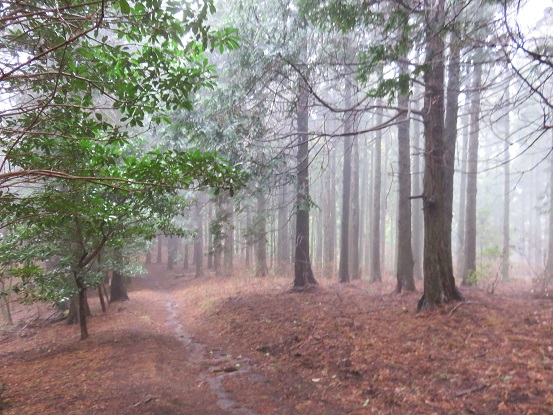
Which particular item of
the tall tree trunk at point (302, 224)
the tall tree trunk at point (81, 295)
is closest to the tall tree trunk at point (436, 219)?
the tall tree trunk at point (302, 224)

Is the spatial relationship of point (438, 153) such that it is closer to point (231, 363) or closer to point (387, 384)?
point (387, 384)

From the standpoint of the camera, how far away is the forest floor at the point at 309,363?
5.46m

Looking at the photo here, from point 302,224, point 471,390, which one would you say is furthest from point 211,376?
point 302,224

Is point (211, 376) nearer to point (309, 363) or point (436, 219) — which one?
point (309, 363)

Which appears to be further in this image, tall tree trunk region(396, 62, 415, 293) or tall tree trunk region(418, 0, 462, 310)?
tall tree trunk region(396, 62, 415, 293)

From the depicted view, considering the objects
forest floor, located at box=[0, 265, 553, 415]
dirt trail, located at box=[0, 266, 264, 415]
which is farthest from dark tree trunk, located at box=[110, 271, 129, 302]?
forest floor, located at box=[0, 265, 553, 415]

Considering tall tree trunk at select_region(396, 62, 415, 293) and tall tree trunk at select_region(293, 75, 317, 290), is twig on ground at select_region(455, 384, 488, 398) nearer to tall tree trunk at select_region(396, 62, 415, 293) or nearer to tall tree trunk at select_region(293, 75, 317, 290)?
tall tree trunk at select_region(396, 62, 415, 293)

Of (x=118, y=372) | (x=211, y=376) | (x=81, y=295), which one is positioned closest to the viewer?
(x=118, y=372)

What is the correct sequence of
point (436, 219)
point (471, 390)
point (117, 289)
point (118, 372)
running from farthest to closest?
point (117, 289) < point (436, 219) < point (118, 372) < point (471, 390)

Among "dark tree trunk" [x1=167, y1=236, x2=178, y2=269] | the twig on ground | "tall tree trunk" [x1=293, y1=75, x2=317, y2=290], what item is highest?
"tall tree trunk" [x1=293, y1=75, x2=317, y2=290]

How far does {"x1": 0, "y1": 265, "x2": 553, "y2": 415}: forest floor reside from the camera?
215 inches

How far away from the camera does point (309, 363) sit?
7590 millimetres

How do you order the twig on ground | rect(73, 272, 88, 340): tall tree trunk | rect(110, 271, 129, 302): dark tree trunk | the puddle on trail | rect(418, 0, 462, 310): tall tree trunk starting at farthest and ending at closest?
rect(110, 271, 129, 302): dark tree trunk
rect(73, 272, 88, 340): tall tree trunk
rect(418, 0, 462, 310): tall tree trunk
the puddle on trail
the twig on ground

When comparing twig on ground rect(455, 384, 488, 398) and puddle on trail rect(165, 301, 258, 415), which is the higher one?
twig on ground rect(455, 384, 488, 398)
